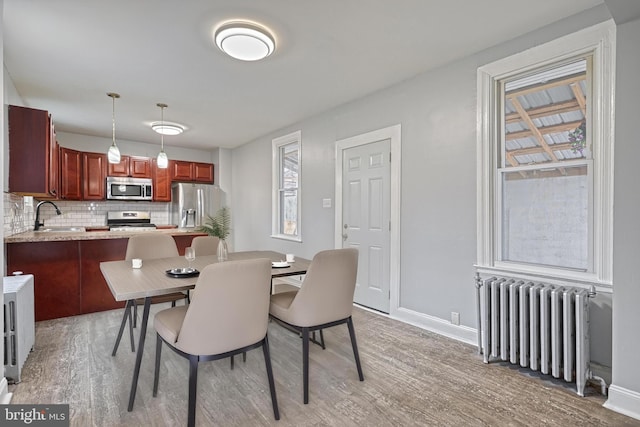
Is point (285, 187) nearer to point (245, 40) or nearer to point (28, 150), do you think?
point (245, 40)

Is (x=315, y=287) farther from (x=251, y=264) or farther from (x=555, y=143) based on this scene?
(x=555, y=143)

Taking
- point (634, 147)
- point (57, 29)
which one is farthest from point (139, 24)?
point (634, 147)

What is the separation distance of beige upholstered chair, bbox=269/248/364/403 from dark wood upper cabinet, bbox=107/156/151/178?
5104mm

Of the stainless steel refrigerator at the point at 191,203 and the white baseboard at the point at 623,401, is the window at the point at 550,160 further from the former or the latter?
the stainless steel refrigerator at the point at 191,203

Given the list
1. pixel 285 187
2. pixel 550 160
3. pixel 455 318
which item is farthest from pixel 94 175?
pixel 550 160

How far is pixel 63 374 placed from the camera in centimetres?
227

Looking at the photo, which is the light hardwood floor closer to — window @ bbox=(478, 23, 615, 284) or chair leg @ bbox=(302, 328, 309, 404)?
chair leg @ bbox=(302, 328, 309, 404)

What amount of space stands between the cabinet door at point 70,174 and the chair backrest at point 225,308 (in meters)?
5.01

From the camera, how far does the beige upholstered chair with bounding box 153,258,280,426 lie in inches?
62.5

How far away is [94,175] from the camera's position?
5.64m

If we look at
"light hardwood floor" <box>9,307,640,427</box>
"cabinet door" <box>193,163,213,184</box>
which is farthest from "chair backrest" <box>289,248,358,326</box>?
"cabinet door" <box>193,163,213,184</box>

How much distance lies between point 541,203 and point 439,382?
1.53 meters

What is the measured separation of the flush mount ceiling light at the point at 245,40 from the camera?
2.34 meters

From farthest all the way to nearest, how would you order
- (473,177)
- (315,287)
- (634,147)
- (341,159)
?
(341,159) < (473,177) < (315,287) < (634,147)
